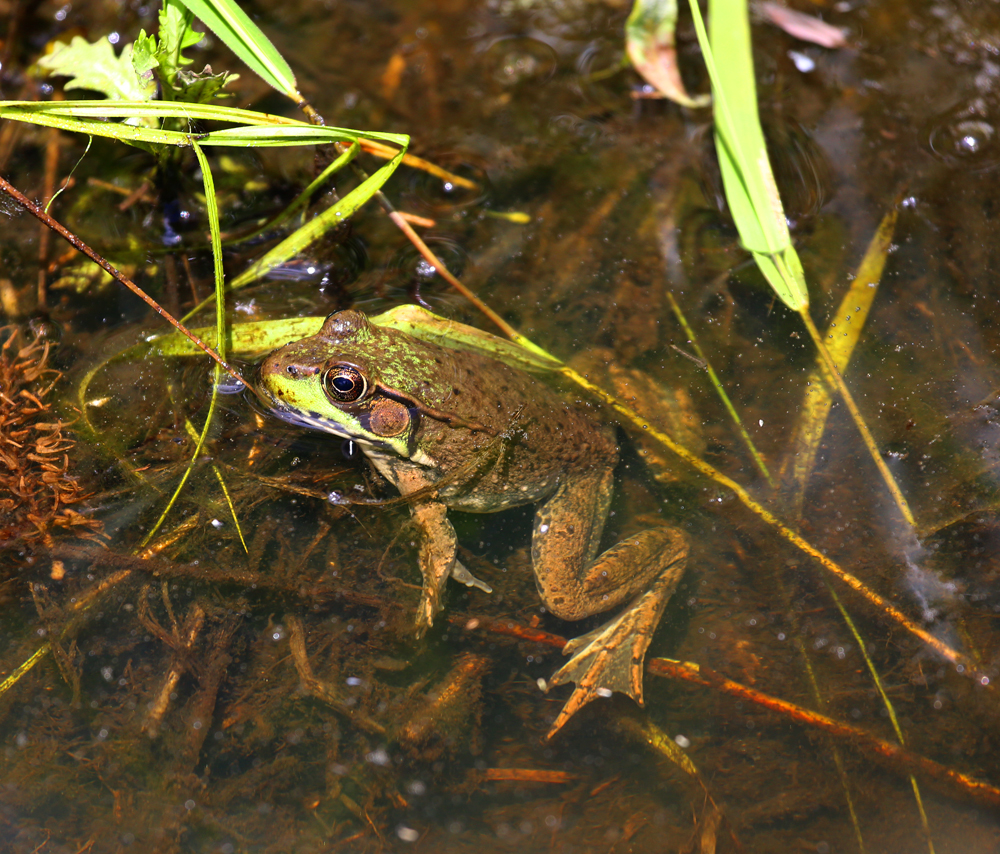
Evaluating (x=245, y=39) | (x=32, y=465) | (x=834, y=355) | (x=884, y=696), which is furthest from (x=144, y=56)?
(x=884, y=696)

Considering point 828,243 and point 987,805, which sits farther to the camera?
point 828,243

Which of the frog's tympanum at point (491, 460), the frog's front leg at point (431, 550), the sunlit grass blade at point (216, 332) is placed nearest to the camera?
the sunlit grass blade at point (216, 332)

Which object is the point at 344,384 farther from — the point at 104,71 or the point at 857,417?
the point at 857,417

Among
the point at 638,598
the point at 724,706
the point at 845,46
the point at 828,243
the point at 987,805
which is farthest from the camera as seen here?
the point at 845,46

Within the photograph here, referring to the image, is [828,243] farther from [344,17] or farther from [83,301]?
[83,301]

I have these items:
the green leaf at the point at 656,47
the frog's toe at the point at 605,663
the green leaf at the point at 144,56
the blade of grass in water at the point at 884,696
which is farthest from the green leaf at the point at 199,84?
the blade of grass in water at the point at 884,696

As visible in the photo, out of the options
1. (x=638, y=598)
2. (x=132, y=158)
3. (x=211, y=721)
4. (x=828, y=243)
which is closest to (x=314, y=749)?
(x=211, y=721)

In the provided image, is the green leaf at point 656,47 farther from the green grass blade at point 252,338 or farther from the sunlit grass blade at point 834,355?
the green grass blade at point 252,338
